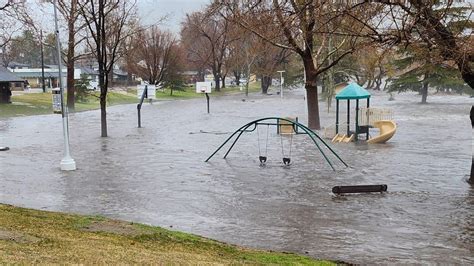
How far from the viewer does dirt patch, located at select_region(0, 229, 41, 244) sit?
5.49 metres

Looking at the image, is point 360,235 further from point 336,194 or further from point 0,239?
point 0,239

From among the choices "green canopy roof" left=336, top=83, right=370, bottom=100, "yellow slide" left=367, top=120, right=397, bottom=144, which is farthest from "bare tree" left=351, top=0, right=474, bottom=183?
"green canopy roof" left=336, top=83, right=370, bottom=100

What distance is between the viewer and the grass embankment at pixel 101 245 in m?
4.92

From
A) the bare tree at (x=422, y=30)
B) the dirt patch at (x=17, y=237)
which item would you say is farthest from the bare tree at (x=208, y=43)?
the dirt patch at (x=17, y=237)

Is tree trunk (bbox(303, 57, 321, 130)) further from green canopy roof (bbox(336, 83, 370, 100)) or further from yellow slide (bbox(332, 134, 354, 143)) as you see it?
yellow slide (bbox(332, 134, 354, 143))

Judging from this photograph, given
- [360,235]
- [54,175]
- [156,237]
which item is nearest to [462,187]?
[360,235]

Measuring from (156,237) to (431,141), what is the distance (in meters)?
17.3

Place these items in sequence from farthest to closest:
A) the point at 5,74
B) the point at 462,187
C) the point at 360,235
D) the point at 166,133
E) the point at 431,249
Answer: the point at 5,74, the point at 166,133, the point at 462,187, the point at 360,235, the point at 431,249

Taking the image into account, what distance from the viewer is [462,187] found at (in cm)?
1265

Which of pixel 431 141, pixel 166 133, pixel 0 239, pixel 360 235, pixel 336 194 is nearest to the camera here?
pixel 0 239

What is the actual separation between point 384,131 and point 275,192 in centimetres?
1125

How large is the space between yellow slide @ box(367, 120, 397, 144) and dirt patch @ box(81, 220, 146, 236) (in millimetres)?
14708

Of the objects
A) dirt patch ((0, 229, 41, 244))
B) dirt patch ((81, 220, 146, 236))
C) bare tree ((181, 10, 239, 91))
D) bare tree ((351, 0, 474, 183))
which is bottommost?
dirt patch ((81, 220, 146, 236))

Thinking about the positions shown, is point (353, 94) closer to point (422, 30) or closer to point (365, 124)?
point (365, 124)
